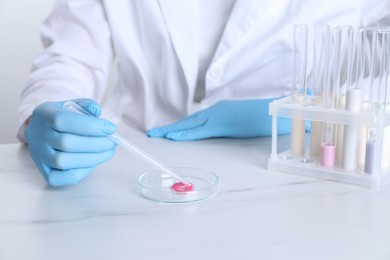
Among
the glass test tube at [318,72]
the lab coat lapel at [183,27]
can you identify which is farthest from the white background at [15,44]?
the glass test tube at [318,72]

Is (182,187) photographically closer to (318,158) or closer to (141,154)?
(141,154)

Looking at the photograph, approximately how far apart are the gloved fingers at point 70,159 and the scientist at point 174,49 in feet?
0.97

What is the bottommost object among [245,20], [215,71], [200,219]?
[200,219]

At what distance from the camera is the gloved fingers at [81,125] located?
86 cm

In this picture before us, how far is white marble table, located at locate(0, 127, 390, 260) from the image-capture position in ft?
2.15

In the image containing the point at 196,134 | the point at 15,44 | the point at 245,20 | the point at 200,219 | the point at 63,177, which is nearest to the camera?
the point at 200,219

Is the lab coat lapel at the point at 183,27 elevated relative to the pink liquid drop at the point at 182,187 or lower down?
elevated

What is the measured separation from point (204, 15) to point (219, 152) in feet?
1.36

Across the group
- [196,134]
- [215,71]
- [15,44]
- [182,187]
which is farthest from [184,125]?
[15,44]

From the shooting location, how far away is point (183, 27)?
49.6 inches

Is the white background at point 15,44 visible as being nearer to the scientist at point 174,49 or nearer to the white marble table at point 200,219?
the scientist at point 174,49

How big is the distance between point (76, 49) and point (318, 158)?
60 centimetres

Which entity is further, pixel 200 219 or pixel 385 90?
pixel 385 90

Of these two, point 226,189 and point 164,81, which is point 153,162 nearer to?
point 226,189
